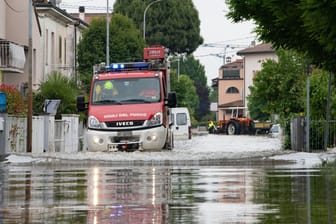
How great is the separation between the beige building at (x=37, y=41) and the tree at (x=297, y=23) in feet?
77.3

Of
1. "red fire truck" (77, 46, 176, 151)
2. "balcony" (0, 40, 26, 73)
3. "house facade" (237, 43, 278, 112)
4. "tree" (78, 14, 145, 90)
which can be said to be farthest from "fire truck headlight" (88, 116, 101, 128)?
"house facade" (237, 43, 278, 112)

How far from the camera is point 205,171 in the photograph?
24.0 m

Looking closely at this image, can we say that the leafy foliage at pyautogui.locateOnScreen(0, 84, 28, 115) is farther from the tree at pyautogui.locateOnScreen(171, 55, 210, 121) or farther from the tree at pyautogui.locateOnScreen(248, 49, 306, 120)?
the tree at pyautogui.locateOnScreen(171, 55, 210, 121)

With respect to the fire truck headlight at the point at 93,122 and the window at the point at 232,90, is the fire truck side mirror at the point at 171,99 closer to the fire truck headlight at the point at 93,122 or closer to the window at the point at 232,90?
the fire truck headlight at the point at 93,122

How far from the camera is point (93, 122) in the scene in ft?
112

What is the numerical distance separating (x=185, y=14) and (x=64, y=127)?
63.2m

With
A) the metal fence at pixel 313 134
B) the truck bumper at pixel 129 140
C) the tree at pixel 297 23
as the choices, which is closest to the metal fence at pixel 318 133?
the metal fence at pixel 313 134

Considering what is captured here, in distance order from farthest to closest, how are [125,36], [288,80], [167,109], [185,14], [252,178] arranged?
[185,14] → [125,36] → [288,80] → [167,109] → [252,178]

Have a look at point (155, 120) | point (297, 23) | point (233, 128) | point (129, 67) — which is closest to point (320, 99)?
point (129, 67)

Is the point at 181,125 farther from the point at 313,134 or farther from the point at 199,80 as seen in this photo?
the point at 199,80

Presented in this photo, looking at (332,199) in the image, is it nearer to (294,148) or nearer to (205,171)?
(205,171)

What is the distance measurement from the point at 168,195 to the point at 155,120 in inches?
693

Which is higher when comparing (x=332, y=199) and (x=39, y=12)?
(x=39, y=12)

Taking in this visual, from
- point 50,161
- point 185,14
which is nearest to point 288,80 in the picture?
point 50,161
